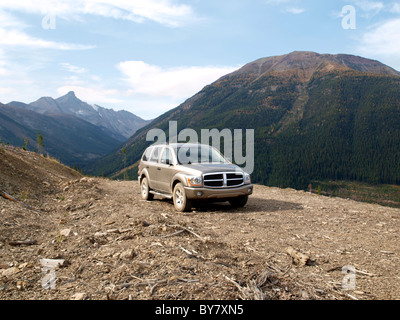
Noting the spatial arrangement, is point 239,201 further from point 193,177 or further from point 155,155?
A: point 155,155

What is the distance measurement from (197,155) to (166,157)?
1088 mm

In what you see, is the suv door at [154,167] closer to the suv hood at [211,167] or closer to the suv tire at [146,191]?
the suv tire at [146,191]

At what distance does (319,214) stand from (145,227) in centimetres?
511

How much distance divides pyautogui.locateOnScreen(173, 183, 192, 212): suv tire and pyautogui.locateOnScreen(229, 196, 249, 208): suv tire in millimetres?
1562

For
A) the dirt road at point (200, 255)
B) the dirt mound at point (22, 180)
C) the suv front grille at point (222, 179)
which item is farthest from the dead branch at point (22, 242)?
the dirt mound at point (22, 180)

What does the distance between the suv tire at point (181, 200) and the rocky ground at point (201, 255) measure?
0.25m

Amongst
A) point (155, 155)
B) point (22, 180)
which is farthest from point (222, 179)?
point (22, 180)

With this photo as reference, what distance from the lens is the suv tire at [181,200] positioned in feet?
28.2

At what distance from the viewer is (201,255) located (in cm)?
459

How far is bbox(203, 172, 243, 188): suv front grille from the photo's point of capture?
8562 mm

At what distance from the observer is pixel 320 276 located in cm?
416
